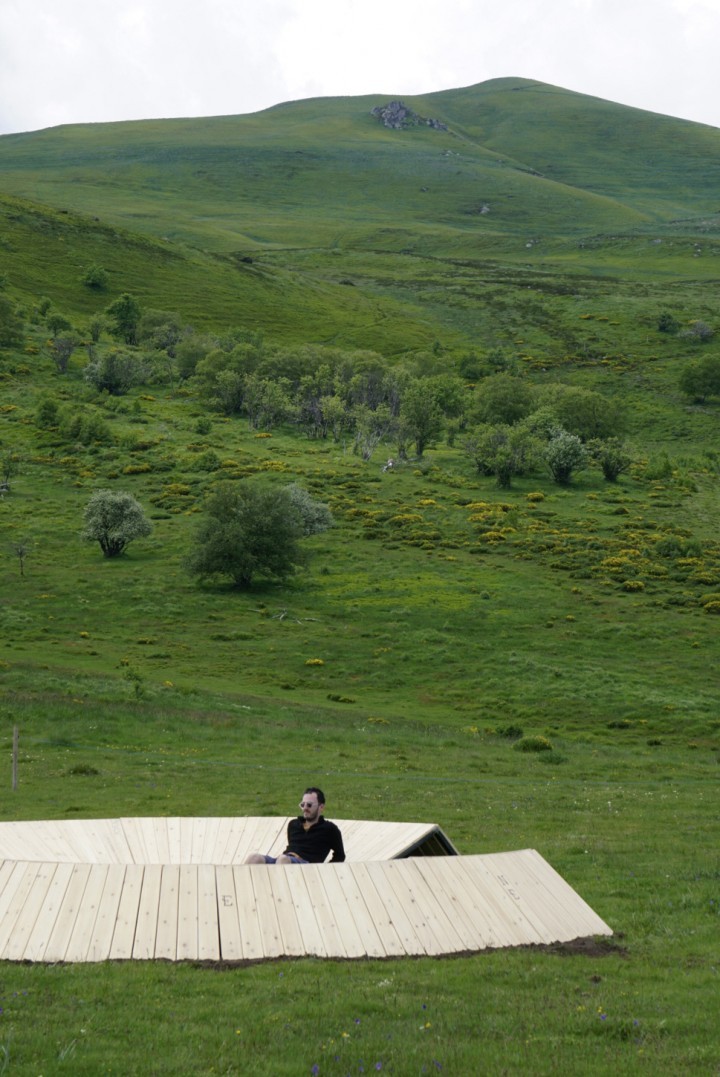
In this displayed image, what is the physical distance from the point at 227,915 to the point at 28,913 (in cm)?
203

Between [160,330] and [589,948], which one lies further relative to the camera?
Answer: [160,330]

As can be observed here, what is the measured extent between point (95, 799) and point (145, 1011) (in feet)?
48.2

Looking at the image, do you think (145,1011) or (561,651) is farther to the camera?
(561,651)

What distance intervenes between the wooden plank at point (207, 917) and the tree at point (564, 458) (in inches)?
3734

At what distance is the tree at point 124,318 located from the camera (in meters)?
168

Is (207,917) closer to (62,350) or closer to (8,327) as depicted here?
(62,350)

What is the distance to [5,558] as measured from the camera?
71438 millimetres

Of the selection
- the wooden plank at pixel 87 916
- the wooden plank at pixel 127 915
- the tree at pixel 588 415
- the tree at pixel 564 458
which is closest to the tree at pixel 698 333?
the tree at pixel 588 415

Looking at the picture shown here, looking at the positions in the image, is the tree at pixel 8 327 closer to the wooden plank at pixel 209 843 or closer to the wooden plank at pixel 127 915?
the wooden plank at pixel 209 843

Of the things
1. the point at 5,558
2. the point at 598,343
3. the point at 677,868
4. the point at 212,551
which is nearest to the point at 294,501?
the point at 212,551

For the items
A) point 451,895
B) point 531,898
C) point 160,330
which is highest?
point 451,895

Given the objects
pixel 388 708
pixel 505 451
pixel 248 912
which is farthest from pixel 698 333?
pixel 248 912

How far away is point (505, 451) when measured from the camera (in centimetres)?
10244

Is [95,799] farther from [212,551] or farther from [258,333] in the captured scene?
[258,333]
